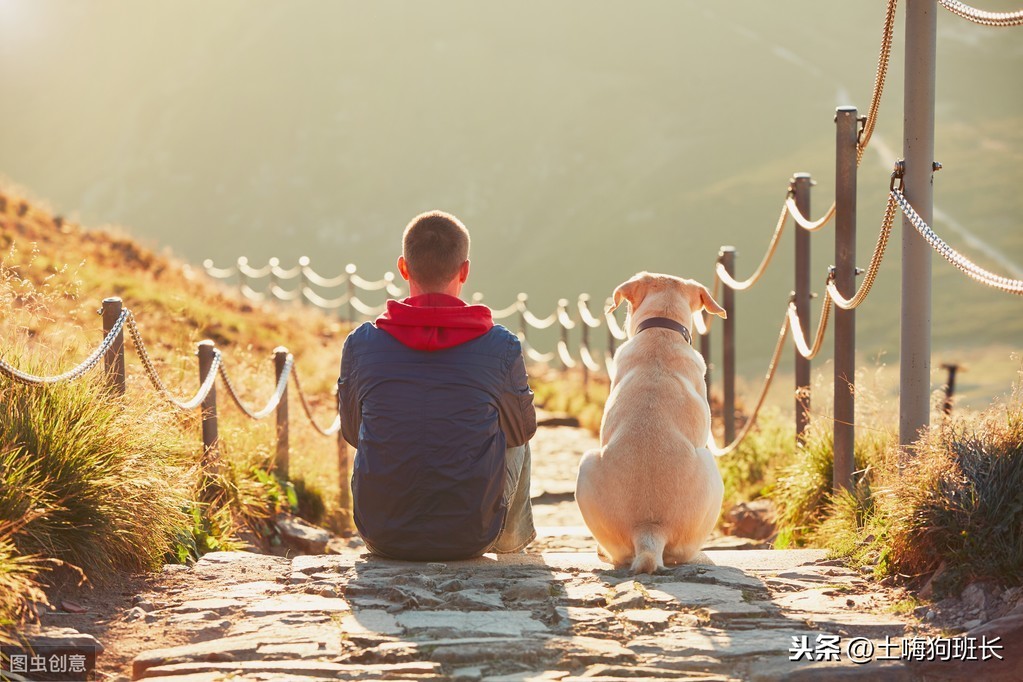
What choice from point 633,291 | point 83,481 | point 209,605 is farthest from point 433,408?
point 633,291

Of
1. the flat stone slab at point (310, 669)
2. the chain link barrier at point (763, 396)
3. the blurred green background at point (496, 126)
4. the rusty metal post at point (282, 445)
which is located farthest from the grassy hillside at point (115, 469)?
the blurred green background at point (496, 126)

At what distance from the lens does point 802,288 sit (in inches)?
269

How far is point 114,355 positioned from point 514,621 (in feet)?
8.07

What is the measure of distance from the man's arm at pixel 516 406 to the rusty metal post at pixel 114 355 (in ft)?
5.84

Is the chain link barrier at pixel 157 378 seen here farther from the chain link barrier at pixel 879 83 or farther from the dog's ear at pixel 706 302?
the chain link barrier at pixel 879 83

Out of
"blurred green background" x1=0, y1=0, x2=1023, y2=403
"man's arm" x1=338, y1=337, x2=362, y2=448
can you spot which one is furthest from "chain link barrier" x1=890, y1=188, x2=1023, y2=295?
"blurred green background" x1=0, y1=0, x2=1023, y2=403

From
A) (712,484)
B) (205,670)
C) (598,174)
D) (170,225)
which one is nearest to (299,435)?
(712,484)

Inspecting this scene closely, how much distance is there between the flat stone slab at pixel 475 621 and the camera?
10.8ft

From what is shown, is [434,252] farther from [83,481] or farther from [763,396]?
[763,396]

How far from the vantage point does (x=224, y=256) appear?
114812 millimetres

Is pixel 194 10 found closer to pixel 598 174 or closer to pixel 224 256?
pixel 224 256

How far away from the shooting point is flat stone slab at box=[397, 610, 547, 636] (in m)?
3.30

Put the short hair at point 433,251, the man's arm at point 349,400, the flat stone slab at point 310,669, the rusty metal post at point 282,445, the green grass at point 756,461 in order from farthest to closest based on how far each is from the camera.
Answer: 1. the green grass at point 756,461
2. the rusty metal post at point 282,445
3. the man's arm at point 349,400
4. the short hair at point 433,251
5. the flat stone slab at point 310,669

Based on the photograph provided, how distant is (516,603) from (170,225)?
124 m
